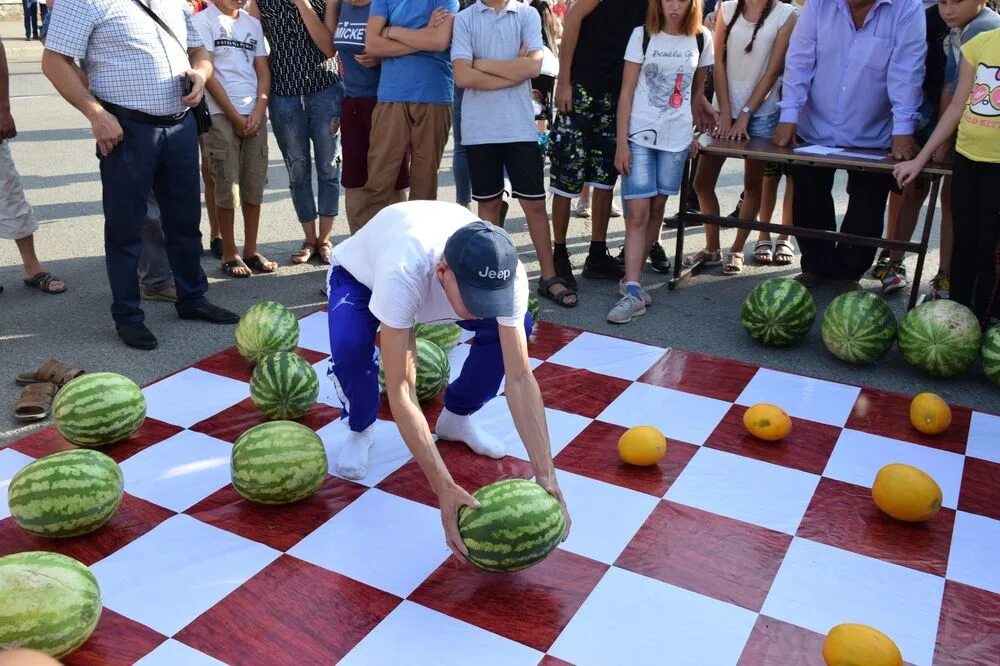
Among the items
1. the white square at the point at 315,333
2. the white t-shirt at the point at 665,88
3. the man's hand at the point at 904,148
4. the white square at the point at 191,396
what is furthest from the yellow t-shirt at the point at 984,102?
the white square at the point at 191,396

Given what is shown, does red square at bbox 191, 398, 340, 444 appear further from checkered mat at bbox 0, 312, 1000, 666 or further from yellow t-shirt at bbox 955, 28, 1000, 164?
yellow t-shirt at bbox 955, 28, 1000, 164

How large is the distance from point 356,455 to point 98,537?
0.89m

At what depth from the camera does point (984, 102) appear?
4.07m

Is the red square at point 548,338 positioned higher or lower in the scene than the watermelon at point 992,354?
lower

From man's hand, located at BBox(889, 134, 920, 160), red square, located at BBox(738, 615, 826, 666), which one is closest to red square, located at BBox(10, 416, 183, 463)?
red square, located at BBox(738, 615, 826, 666)

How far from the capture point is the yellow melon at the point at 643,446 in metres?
3.17

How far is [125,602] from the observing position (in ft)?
8.13

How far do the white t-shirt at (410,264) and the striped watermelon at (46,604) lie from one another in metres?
1.09

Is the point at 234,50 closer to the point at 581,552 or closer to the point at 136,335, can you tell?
the point at 136,335

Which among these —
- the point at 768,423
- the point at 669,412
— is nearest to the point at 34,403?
the point at 669,412

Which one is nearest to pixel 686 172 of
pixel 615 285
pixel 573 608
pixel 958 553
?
pixel 615 285

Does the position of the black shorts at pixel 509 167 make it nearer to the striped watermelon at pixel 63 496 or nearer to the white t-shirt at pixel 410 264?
the white t-shirt at pixel 410 264

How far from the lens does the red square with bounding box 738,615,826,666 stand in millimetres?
2299

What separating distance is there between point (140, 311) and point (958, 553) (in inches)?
151
